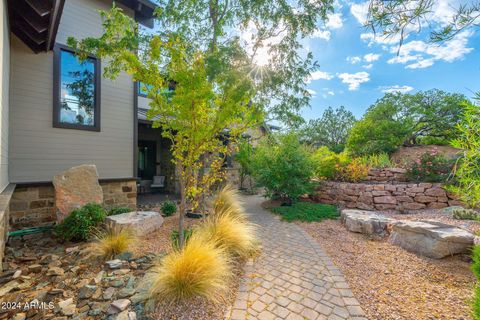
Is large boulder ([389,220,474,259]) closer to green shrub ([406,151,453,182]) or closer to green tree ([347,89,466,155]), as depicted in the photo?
green shrub ([406,151,453,182])

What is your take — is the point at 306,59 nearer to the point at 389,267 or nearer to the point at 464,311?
the point at 389,267

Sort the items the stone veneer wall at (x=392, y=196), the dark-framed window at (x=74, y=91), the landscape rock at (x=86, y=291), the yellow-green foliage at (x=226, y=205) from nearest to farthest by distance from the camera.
Answer: the landscape rock at (x=86, y=291) → the dark-framed window at (x=74, y=91) → the yellow-green foliage at (x=226, y=205) → the stone veneer wall at (x=392, y=196)

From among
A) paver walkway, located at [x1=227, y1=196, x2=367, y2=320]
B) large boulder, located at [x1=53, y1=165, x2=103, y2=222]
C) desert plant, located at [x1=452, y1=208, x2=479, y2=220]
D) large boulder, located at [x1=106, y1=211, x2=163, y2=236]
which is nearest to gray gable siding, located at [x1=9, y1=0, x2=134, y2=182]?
large boulder, located at [x1=53, y1=165, x2=103, y2=222]

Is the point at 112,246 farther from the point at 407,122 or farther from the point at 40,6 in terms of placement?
the point at 407,122

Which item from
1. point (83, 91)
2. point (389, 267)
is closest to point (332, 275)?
point (389, 267)

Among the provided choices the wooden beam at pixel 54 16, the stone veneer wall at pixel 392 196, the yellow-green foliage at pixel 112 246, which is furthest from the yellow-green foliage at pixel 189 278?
the stone veneer wall at pixel 392 196

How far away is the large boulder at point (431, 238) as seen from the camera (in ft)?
10.3

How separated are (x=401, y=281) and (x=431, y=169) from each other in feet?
17.4

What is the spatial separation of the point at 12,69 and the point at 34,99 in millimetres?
663

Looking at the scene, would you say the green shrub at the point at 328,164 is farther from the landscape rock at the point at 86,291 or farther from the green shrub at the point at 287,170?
the landscape rock at the point at 86,291

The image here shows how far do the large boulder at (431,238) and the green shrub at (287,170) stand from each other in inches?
117

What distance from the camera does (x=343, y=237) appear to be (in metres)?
4.24

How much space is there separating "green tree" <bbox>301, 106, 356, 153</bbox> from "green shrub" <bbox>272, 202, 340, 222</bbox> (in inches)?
648

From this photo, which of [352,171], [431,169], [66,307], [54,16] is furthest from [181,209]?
[431,169]
